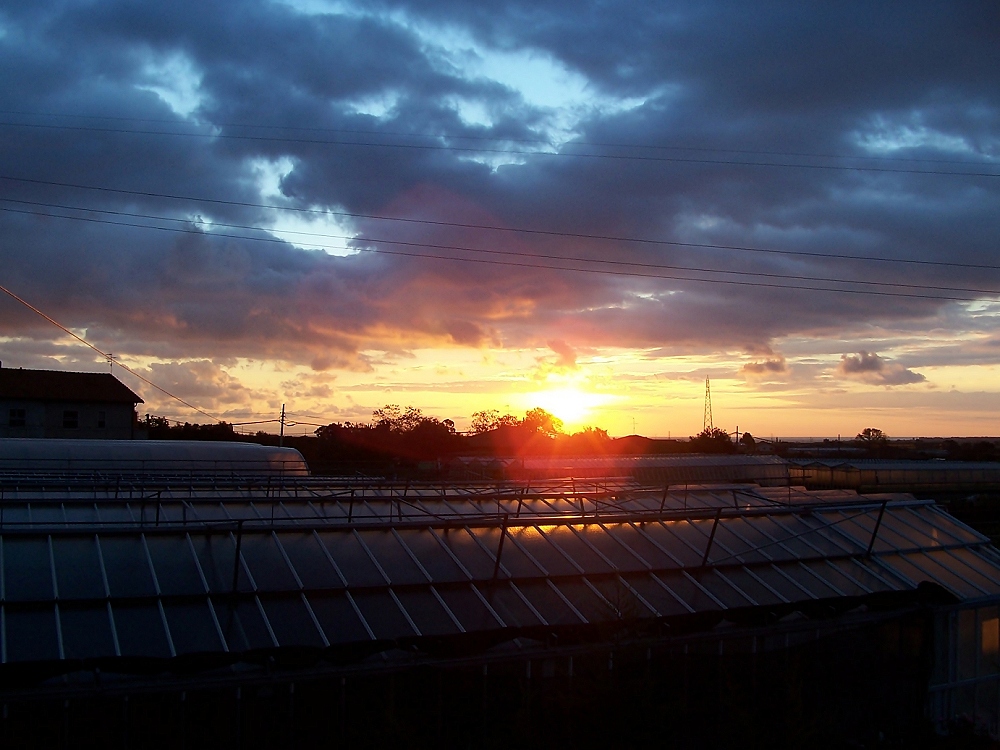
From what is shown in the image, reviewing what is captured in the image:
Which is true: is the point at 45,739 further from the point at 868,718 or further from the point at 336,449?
the point at 336,449

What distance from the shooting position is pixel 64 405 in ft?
242

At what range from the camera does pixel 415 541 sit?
18.0 meters

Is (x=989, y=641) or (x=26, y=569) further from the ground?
(x=26, y=569)

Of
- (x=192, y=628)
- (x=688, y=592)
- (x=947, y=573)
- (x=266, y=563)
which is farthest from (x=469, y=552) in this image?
(x=947, y=573)

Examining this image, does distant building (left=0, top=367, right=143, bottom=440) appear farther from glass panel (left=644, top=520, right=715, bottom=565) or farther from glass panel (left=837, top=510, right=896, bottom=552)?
glass panel (left=837, top=510, right=896, bottom=552)

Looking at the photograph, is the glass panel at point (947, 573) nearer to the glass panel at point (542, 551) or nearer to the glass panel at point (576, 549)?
the glass panel at point (576, 549)

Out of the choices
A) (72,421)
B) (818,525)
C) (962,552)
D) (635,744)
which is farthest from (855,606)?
(72,421)

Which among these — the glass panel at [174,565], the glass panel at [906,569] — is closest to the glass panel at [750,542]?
the glass panel at [906,569]

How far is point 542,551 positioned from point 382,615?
190 inches

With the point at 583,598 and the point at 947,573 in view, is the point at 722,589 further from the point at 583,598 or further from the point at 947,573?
the point at 947,573

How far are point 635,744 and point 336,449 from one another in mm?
89218

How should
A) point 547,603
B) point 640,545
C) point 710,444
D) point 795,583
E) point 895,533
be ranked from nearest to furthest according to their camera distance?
point 547,603, point 795,583, point 640,545, point 895,533, point 710,444

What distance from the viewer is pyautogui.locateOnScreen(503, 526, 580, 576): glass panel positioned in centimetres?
1805

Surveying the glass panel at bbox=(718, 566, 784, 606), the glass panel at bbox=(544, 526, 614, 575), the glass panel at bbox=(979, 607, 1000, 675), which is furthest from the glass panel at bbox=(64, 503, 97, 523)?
the glass panel at bbox=(979, 607, 1000, 675)
